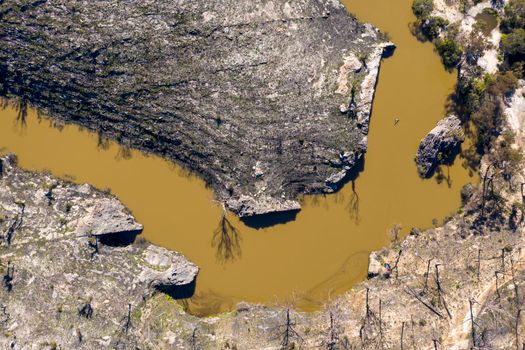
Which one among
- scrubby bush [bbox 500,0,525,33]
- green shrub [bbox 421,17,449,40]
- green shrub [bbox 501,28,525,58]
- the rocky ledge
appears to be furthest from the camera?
green shrub [bbox 421,17,449,40]

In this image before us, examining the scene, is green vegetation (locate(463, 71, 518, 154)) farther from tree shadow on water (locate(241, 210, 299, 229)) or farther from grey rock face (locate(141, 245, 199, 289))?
grey rock face (locate(141, 245, 199, 289))

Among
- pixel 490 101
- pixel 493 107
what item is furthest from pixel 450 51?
pixel 493 107

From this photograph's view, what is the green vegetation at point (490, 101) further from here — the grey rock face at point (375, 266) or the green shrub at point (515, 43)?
the grey rock face at point (375, 266)

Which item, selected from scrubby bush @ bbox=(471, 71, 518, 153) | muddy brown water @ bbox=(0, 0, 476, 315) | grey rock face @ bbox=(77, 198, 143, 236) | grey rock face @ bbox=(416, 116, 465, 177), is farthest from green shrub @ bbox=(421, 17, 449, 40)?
grey rock face @ bbox=(77, 198, 143, 236)

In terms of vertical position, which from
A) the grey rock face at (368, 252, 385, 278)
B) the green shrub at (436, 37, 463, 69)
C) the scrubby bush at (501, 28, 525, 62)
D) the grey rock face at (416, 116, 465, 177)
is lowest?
the grey rock face at (368, 252, 385, 278)

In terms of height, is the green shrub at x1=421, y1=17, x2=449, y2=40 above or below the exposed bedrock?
above

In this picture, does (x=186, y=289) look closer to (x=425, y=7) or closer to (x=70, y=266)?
(x=70, y=266)

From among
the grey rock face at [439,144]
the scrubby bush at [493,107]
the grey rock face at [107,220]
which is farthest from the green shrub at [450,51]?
the grey rock face at [107,220]
